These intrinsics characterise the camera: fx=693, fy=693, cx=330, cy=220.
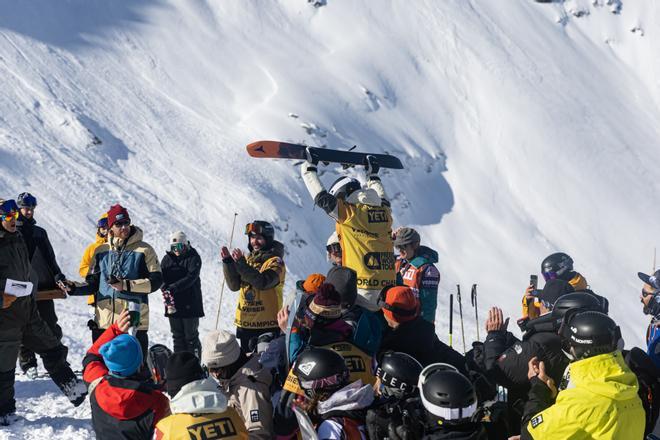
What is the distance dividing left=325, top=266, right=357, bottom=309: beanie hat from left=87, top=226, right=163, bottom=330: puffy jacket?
220 cm

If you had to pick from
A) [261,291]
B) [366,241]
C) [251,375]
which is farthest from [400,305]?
[261,291]

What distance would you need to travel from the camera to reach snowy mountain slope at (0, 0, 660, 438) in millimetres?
19578

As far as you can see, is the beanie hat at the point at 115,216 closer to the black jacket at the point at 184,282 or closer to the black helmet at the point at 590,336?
the black jacket at the point at 184,282

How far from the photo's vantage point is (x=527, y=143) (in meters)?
36.6

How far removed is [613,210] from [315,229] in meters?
17.9

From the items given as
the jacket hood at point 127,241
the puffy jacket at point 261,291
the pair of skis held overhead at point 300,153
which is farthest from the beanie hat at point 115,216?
the pair of skis held overhead at point 300,153

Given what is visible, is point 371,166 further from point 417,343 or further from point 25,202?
point 25,202

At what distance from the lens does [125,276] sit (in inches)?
256

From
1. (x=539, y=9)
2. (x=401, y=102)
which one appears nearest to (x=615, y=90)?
(x=539, y=9)

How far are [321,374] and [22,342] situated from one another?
10.7 ft

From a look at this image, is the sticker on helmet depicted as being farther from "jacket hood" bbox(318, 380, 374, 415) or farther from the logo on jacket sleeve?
the logo on jacket sleeve

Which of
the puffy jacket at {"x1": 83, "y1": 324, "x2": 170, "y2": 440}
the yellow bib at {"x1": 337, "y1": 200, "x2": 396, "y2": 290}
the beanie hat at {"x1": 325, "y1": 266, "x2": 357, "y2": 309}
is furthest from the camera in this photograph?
the yellow bib at {"x1": 337, "y1": 200, "x2": 396, "y2": 290}

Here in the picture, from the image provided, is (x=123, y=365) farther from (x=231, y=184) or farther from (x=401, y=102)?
(x=401, y=102)

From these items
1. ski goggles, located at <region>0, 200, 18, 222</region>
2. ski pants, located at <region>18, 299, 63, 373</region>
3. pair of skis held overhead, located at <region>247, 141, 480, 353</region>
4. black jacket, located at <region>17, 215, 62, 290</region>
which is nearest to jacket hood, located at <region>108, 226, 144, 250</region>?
black jacket, located at <region>17, 215, 62, 290</region>
